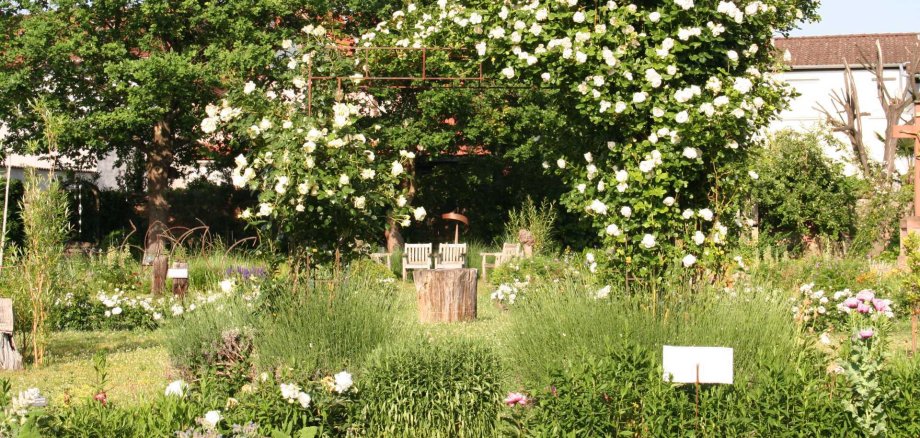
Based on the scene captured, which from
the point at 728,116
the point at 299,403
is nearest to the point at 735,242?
the point at 728,116

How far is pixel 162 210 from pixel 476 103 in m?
6.22

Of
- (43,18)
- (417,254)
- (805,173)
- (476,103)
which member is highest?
(43,18)

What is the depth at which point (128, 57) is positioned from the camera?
1866 centimetres

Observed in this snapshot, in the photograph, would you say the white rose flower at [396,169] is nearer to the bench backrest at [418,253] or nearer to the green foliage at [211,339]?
the green foliage at [211,339]

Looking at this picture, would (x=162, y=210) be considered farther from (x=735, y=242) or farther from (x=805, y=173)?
(x=735, y=242)

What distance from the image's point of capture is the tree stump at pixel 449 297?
11.4 metres

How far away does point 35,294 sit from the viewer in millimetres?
8086

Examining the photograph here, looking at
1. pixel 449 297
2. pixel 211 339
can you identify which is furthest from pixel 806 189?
pixel 211 339

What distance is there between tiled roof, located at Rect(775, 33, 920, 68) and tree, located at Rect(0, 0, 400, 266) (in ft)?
50.7

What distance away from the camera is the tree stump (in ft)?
37.3

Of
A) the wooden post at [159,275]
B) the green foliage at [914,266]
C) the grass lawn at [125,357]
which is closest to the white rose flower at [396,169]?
the grass lawn at [125,357]

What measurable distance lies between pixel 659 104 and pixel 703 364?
3023 millimetres

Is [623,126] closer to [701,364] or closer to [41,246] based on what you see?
[701,364]

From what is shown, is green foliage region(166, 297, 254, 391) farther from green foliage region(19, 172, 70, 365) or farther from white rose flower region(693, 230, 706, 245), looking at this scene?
white rose flower region(693, 230, 706, 245)
